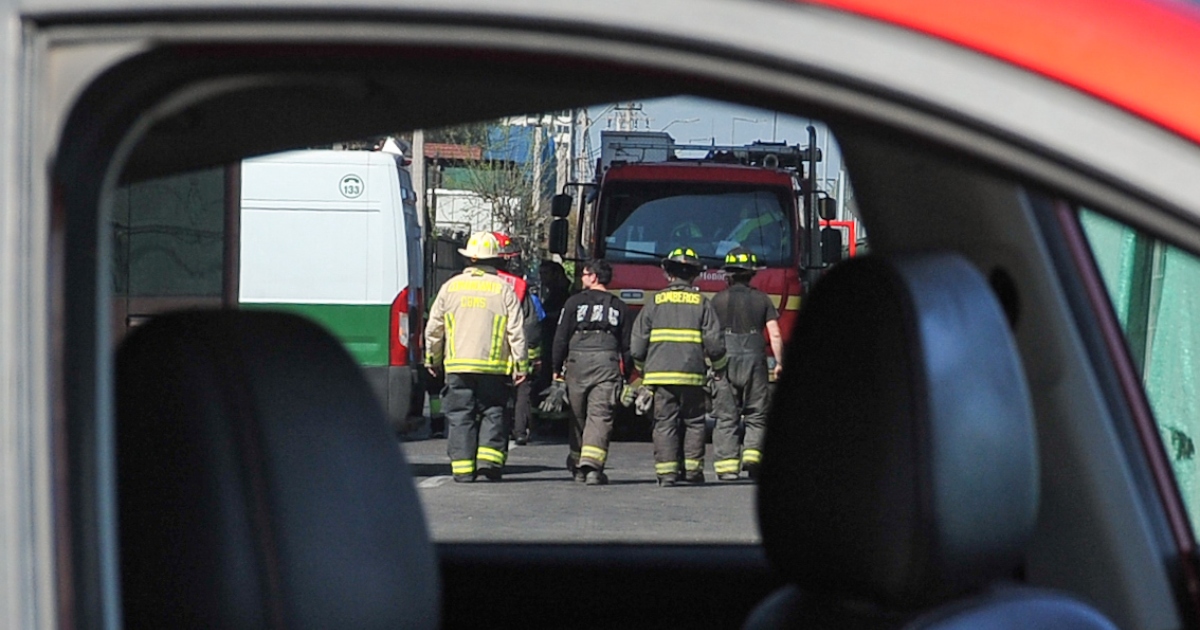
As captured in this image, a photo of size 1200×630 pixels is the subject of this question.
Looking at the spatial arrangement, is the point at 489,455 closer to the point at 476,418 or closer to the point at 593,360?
the point at 476,418

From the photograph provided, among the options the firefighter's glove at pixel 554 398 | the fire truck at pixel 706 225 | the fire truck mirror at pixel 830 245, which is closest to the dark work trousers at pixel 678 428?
the fire truck at pixel 706 225

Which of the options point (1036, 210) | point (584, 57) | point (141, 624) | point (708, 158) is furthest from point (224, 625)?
point (708, 158)

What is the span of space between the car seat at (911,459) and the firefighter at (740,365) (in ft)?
32.7

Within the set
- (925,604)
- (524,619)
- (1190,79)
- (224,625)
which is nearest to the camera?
(1190,79)

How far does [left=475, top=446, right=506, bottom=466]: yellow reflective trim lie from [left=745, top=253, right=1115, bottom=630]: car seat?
30.5 feet

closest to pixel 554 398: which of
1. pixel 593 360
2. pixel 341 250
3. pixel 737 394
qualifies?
pixel 341 250

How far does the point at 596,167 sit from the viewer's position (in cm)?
1717

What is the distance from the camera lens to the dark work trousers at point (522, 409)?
14773 mm

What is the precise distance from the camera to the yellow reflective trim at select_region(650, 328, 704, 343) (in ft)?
35.5

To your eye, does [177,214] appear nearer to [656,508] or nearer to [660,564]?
[660,564]

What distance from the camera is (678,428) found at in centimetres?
1128

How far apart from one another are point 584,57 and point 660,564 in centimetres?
208

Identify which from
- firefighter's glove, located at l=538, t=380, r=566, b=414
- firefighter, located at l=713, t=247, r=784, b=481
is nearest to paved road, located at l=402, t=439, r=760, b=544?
firefighter, located at l=713, t=247, r=784, b=481

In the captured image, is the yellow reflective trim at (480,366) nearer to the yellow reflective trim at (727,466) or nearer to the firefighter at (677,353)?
the firefighter at (677,353)
